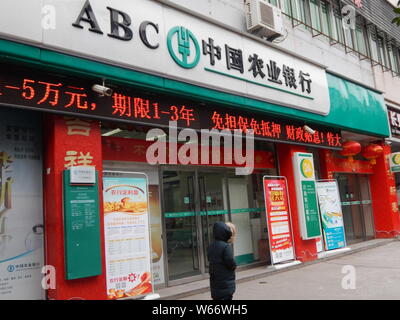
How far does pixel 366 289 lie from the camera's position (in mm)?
6102

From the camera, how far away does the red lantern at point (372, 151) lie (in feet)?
40.3

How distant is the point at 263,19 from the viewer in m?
8.44

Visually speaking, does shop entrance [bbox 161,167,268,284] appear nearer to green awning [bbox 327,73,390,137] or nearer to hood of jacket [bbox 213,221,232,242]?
hood of jacket [bbox 213,221,232,242]

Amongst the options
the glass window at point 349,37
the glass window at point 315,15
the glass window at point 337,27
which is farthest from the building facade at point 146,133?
the glass window at point 349,37

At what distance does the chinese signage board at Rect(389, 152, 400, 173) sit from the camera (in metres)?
12.8

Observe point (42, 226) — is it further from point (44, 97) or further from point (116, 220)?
point (44, 97)

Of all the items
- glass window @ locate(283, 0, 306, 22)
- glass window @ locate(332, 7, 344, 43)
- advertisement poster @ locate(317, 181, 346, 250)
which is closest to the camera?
advertisement poster @ locate(317, 181, 346, 250)

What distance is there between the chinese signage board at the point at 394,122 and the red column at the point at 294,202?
5.64m

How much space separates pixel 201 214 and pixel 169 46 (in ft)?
11.1

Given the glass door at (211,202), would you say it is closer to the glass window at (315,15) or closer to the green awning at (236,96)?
the green awning at (236,96)

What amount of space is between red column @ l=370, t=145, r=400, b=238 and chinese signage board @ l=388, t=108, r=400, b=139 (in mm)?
611

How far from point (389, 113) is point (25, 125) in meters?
12.0

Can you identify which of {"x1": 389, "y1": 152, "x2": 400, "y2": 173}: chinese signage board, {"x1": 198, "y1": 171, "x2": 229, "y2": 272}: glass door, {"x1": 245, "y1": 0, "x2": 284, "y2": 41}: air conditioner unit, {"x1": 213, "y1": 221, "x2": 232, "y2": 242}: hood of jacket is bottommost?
{"x1": 213, "y1": 221, "x2": 232, "y2": 242}: hood of jacket

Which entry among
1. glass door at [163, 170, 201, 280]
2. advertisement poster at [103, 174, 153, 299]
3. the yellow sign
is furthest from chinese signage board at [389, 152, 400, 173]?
advertisement poster at [103, 174, 153, 299]
